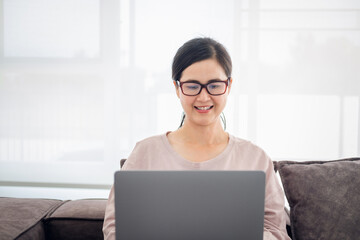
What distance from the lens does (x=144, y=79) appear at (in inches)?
106

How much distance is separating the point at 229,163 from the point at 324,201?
454mm

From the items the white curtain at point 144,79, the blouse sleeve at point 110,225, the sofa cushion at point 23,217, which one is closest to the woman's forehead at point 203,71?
the blouse sleeve at point 110,225

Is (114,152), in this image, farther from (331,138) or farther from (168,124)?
(331,138)

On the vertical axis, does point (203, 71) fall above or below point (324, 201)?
above

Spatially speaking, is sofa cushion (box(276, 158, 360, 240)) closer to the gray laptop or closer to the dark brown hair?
the dark brown hair

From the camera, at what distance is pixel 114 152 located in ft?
9.09

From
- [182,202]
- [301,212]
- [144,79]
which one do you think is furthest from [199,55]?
[144,79]

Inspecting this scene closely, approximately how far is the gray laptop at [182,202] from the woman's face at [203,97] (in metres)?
0.49

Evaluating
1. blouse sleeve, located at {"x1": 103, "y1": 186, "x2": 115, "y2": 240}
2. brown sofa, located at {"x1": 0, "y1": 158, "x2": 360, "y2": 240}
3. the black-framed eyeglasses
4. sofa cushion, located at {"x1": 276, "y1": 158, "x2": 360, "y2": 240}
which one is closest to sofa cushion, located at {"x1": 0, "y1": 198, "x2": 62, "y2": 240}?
brown sofa, located at {"x1": 0, "y1": 158, "x2": 360, "y2": 240}

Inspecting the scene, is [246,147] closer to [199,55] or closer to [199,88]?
[199,88]

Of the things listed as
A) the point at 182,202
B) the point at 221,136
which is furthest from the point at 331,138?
the point at 182,202

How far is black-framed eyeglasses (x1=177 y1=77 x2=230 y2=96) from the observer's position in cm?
115

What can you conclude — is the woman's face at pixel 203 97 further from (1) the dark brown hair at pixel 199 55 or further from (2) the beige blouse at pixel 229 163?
(2) the beige blouse at pixel 229 163

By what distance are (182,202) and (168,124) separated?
6.61 ft
